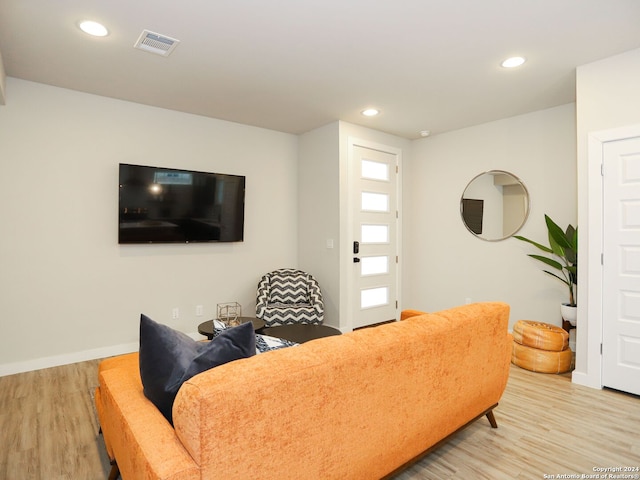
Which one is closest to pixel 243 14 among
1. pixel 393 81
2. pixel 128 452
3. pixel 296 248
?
pixel 393 81

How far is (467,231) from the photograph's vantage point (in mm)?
4680

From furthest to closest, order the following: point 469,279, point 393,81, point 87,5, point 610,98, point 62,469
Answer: point 469,279
point 393,81
point 610,98
point 87,5
point 62,469

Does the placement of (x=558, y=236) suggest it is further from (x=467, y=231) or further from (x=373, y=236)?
(x=373, y=236)

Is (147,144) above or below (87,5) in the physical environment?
below

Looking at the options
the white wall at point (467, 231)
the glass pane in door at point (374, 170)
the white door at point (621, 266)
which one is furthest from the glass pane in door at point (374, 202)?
the white door at point (621, 266)

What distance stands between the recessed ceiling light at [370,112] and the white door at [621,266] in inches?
82.7

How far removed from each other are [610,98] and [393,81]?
66.2 inches

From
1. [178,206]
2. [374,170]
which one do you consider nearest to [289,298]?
[178,206]

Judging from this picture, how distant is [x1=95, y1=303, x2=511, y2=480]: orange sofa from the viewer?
1064 millimetres

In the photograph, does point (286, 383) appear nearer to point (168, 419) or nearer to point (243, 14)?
point (168, 419)

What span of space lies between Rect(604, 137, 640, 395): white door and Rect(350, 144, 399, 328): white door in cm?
245

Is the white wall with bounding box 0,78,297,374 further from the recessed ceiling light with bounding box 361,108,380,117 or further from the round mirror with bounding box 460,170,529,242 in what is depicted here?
the round mirror with bounding box 460,170,529,242

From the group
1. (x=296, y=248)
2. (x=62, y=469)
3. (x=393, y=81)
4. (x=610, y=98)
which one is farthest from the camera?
(x=296, y=248)

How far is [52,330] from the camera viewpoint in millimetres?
3396
